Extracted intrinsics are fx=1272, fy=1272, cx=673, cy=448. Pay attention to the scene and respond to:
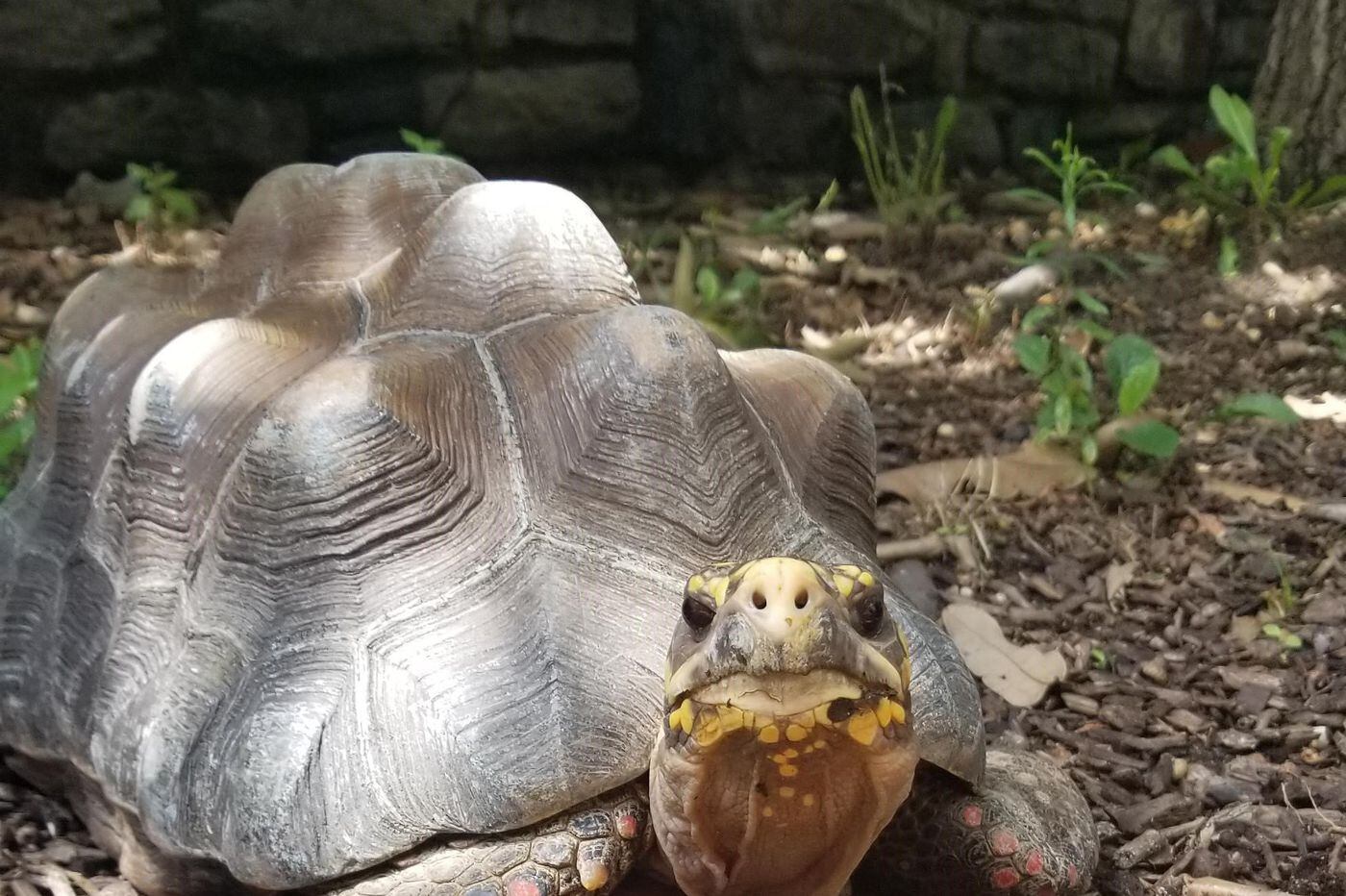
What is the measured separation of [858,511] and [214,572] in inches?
47.4

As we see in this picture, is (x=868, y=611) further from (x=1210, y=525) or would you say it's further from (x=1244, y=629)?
(x=1210, y=525)

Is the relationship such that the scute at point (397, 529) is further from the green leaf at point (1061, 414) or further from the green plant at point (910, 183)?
the green plant at point (910, 183)

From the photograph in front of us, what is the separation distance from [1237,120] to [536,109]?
3.43 meters

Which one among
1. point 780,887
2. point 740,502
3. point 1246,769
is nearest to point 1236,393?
point 1246,769

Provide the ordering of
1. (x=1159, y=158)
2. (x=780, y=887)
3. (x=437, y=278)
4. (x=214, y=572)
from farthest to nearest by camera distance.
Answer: (x=1159, y=158)
(x=437, y=278)
(x=214, y=572)
(x=780, y=887)

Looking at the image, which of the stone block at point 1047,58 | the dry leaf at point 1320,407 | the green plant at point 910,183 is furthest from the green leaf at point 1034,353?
the stone block at point 1047,58

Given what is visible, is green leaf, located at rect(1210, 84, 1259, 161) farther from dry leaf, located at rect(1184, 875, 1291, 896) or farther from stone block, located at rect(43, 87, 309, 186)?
stone block, located at rect(43, 87, 309, 186)

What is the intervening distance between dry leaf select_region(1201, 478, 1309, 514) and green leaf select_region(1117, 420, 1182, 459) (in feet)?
0.64

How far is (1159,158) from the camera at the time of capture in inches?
279

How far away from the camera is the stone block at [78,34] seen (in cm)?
571

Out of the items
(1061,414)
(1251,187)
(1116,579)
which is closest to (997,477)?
(1061,414)

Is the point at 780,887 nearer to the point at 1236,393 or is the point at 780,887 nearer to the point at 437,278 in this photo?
the point at 437,278

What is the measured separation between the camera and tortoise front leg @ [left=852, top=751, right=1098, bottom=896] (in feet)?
7.22

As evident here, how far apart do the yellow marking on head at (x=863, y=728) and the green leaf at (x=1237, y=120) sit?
4.98 metres
